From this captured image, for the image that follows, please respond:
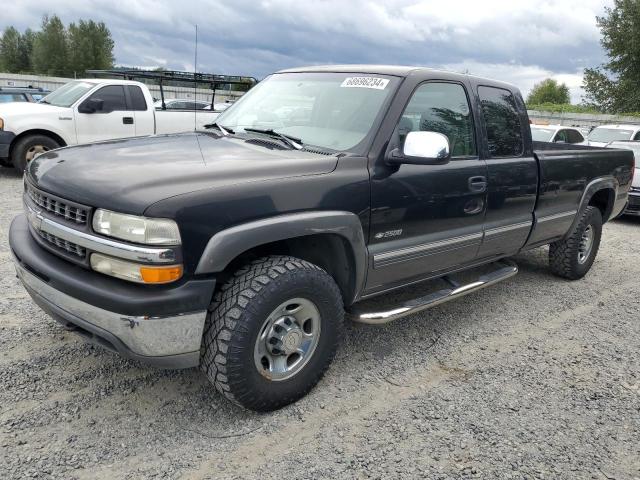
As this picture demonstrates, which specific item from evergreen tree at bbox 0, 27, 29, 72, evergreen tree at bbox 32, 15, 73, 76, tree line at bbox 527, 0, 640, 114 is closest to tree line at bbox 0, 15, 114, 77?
evergreen tree at bbox 32, 15, 73, 76

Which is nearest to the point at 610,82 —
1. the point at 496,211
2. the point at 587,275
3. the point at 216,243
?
the point at 587,275

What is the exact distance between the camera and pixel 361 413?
2850 mm

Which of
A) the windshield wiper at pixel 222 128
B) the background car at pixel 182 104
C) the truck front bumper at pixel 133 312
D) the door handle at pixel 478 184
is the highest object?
the windshield wiper at pixel 222 128

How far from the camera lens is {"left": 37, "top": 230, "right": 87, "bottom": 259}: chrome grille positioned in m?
2.41

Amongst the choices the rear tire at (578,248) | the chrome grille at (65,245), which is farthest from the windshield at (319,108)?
the rear tire at (578,248)

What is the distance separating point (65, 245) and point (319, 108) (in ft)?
5.74

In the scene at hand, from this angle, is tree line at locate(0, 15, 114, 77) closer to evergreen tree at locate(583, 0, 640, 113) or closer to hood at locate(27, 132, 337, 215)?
evergreen tree at locate(583, 0, 640, 113)

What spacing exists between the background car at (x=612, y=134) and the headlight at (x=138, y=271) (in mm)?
14230

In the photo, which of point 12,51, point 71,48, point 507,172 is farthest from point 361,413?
point 12,51

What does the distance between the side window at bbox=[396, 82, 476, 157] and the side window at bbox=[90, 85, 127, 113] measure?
7.19 meters

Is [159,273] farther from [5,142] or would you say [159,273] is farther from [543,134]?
[543,134]

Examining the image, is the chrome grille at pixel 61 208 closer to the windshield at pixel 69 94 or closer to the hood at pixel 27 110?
the hood at pixel 27 110

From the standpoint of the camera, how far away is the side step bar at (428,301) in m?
3.12

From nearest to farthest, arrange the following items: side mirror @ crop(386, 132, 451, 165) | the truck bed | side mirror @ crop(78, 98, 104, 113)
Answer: side mirror @ crop(386, 132, 451, 165) < the truck bed < side mirror @ crop(78, 98, 104, 113)
